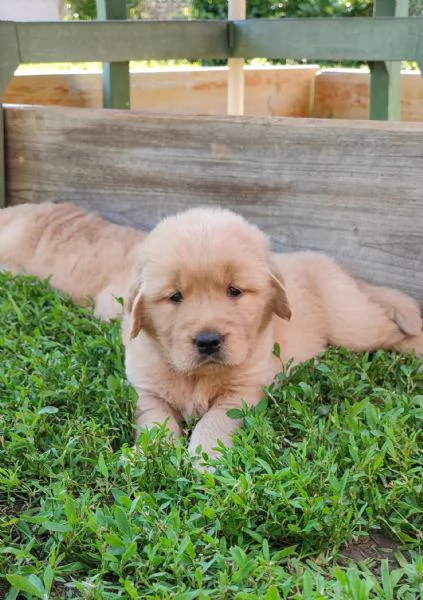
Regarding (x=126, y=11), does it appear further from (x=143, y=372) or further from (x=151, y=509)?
(x=151, y=509)

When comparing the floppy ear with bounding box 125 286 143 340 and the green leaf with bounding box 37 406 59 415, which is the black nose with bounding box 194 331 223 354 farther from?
the green leaf with bounding box 37 406 59 415

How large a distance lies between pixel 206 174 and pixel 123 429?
1853 mm

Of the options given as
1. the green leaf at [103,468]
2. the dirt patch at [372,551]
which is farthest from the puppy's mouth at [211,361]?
the dirt patch at [372,551]

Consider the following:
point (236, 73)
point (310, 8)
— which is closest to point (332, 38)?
point (236, 73)

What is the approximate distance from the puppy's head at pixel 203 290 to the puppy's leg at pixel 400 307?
82cm

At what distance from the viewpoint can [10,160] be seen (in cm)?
511

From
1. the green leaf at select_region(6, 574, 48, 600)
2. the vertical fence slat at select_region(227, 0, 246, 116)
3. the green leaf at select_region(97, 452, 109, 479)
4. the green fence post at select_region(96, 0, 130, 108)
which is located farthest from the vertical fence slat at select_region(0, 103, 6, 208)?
the green leaf at select_region(6, 574, 48, 600)

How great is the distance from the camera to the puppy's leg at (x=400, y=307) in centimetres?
357

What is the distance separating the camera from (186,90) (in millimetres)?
6469

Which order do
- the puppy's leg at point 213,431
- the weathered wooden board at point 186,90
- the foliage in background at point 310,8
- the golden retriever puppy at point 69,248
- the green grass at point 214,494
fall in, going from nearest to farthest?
the green grass at point 214,494
the puppy's leg at point 213,431
the golden retriever puppy at point 69,248
the weathered wooden board at point 186,90
the foliage in background at point 310,8

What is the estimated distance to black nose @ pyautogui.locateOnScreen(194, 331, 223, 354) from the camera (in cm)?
271

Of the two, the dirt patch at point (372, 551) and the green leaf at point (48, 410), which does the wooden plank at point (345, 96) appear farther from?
the dirt patch at point (372, 551)

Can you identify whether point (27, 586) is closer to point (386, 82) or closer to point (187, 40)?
point (386, 82)

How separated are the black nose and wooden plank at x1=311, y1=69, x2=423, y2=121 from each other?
382 centimetres
